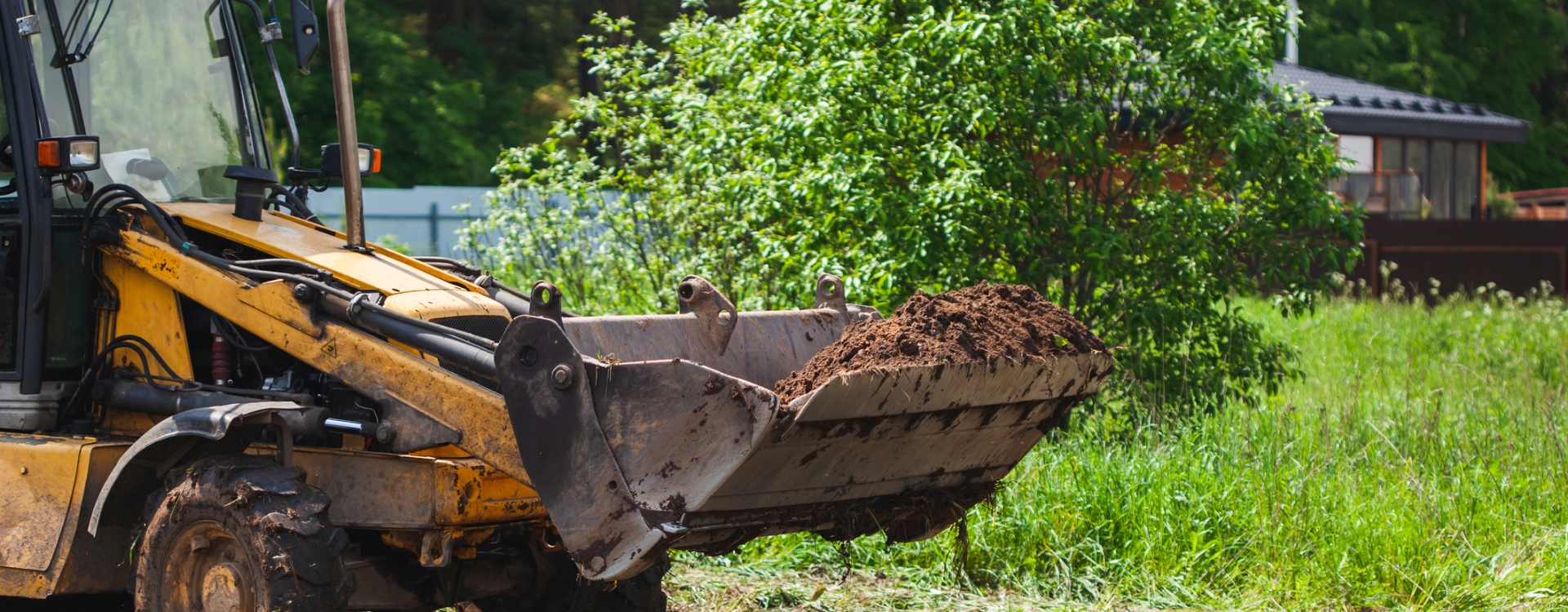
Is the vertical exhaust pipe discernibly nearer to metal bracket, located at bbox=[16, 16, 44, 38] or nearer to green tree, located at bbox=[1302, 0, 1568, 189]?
metal bracket, located at bbox=[16, 16, 44, 38]

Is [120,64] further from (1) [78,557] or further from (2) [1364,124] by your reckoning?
(2) [1364,124]

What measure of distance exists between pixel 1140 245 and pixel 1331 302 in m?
8.91

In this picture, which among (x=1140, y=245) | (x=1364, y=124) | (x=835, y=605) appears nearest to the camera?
(x=835, y=605)

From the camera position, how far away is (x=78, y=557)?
14.5 ft

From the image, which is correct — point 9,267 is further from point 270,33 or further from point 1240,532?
point 1240,532

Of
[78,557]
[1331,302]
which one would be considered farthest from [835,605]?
[1331,302]

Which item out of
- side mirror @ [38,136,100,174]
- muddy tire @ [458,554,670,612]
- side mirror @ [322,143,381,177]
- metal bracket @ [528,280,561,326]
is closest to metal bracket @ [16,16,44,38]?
side mirror @ [38,136,100,174]

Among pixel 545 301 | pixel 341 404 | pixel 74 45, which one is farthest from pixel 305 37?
pixel 545 301

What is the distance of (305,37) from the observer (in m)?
5.36

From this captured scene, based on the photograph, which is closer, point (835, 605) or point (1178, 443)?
point (835, 605)

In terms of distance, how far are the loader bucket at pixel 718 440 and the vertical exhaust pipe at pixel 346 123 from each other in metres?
1.23

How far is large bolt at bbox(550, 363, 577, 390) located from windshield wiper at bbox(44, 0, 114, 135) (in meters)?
2.26

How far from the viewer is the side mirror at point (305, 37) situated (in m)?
5.34

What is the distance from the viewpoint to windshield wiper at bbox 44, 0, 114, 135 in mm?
4816
